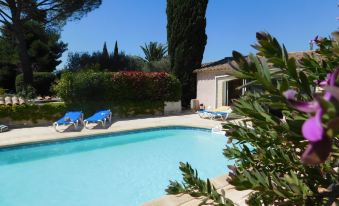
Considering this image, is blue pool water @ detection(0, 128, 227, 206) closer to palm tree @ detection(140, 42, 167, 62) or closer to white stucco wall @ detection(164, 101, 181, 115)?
white stucco wall @ detection(164, 101, 181, 115)

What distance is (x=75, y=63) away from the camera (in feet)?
123

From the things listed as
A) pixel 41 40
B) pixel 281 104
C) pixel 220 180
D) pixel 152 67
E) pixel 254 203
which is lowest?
pixel 220 180

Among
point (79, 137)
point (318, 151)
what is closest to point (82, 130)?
point (79, 137)

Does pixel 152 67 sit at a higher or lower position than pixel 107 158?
higher

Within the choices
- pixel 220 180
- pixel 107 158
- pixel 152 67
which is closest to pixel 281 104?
pixel 220 180

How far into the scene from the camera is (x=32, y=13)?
1113 inches

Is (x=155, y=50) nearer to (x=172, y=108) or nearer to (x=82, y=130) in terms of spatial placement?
(x=172, y=108)

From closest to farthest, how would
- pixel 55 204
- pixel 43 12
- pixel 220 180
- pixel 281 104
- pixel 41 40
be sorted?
pixel 281 104
pixel 220 180
pixel 55 204
pixel 43 12
pixel 41 40

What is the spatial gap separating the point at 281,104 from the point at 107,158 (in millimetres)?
11767

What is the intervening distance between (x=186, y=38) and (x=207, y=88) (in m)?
4.43

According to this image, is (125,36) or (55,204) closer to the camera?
(55,204)

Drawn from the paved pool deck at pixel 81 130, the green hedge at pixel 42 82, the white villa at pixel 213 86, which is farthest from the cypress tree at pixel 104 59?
the paved pool deck at pixel 81 130

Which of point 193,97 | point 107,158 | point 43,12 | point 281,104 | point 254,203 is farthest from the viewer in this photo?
point 43,12

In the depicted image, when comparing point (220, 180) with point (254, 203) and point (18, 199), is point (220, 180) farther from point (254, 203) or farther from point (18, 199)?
point (18, 199)
